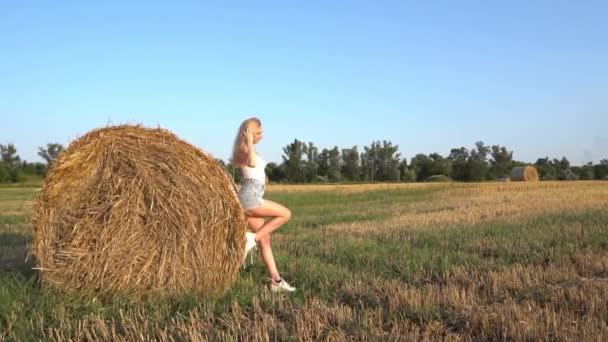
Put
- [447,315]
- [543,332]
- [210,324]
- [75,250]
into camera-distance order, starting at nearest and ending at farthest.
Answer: [543,332] → [210,324] → [447,315] → [75,250]

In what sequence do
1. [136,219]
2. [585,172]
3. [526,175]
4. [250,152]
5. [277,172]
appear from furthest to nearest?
[277,172] < [585,172] < [526,175] < [250,152] < [136,219]

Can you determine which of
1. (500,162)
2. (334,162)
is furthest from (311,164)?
(500,162)

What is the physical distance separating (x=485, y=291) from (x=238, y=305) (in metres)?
2.32

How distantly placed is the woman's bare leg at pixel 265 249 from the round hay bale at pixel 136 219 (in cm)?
25

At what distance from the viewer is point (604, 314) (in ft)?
14.6

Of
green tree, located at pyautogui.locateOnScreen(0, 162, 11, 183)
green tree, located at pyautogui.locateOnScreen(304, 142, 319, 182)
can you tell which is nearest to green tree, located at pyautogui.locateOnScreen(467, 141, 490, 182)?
green tree, located at pyautogui.locateOnScreen(304, 142, 319, 182)

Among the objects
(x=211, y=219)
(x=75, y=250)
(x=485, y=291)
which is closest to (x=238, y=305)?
(x=211, y=219)

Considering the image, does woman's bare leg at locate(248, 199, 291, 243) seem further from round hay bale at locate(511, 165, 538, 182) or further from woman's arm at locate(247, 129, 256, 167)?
round hay bale at locate(511, 165, 538, 182)

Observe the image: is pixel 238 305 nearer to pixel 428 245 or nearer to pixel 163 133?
pixel 163 133

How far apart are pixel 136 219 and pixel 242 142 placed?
4.24ft

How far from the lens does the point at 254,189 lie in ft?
20.0

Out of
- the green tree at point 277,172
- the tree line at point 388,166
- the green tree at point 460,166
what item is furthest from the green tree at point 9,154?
the green tree at point 460,166

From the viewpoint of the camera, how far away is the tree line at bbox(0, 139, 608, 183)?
200ft

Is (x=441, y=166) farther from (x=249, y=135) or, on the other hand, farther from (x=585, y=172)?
(x=249, y=135)
